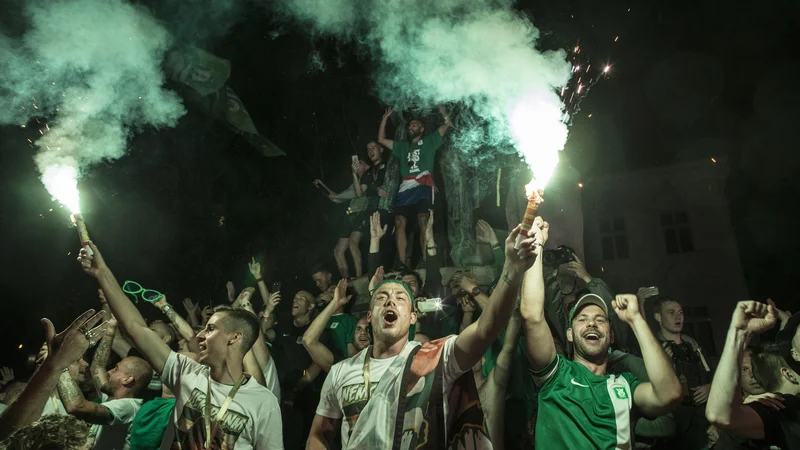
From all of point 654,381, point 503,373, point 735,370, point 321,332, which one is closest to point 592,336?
point 654,381

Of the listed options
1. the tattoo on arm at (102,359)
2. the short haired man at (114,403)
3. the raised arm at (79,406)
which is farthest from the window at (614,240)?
the raised arm at (79,406)

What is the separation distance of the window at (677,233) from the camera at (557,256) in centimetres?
1105

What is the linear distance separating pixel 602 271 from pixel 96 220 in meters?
15.4

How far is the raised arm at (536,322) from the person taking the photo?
327 centimetres

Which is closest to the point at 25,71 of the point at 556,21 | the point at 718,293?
the point at 556,21

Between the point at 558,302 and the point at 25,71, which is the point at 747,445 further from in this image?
the point at 25,71

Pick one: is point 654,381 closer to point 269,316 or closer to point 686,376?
point 686,376

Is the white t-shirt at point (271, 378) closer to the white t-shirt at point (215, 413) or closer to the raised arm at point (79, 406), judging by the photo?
the white t-shirt at point (215, 413)

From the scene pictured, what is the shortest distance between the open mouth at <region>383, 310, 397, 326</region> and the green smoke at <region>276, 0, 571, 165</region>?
147cm

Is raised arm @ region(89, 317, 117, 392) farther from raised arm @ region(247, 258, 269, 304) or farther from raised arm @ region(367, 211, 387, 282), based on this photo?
raised arm @ region(367, 211, 387, 282)

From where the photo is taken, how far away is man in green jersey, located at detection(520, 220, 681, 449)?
313cm

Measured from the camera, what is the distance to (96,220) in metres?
10.7

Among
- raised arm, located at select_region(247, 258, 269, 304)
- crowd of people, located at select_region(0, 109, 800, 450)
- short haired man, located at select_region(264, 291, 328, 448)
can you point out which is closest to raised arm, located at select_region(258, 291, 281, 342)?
short haired man, located at select_region(264, 291, 328, 448)

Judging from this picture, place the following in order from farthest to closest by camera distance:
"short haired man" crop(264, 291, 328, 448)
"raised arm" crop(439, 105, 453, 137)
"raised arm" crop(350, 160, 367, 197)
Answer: "raised arm" crop(350, 160, 367, 197) < "raised arm" crop(439, 105, 453, 137) < "short haired man" crop(264, 291, 328, 448)
